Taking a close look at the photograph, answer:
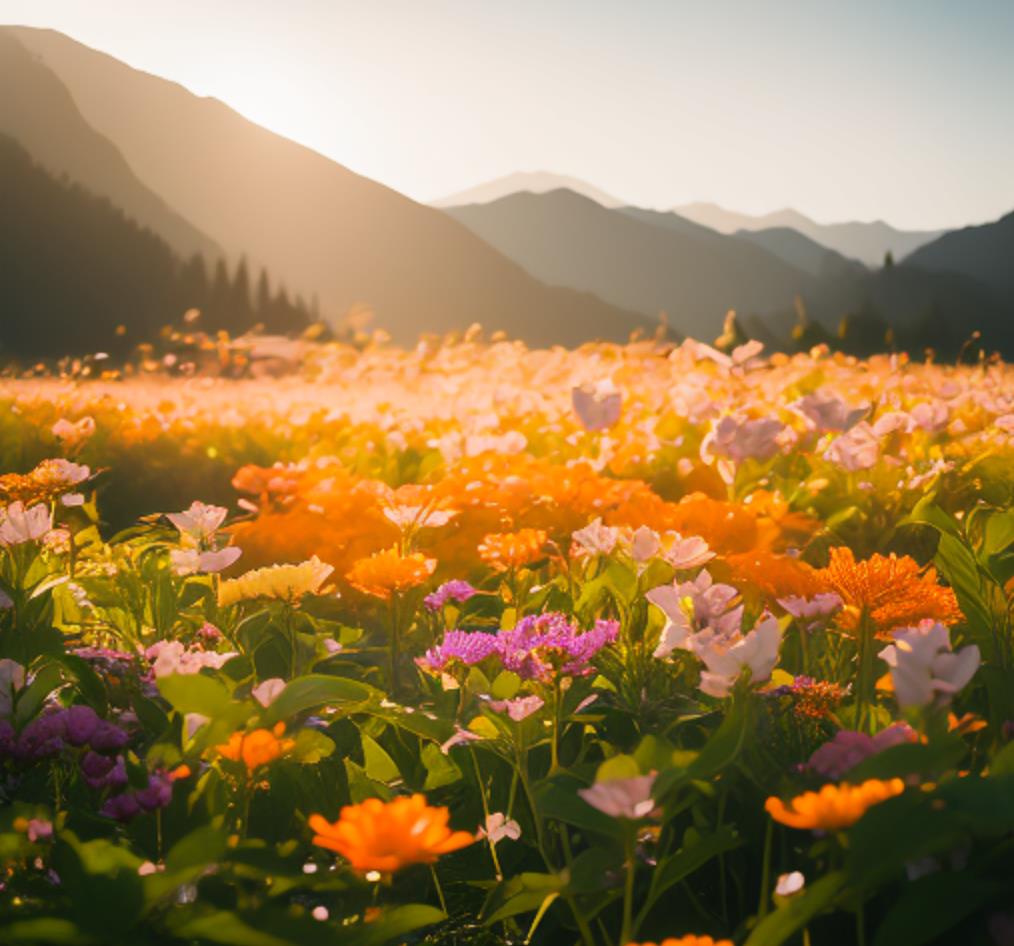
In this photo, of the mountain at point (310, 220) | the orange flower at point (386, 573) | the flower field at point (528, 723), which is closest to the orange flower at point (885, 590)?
the flower field at point (528, 723)

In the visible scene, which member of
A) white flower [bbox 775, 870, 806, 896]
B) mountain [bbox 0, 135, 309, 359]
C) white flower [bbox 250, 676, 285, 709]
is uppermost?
mountain [bbox 0, 135, 309, 359]

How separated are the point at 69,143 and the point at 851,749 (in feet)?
334

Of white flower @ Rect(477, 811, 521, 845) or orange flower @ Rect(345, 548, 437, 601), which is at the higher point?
orange flower @ Rect(345, 548, 437, 601)

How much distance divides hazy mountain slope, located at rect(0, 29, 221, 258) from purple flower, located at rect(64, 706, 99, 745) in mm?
82521

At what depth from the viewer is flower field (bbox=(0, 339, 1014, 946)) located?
97 centimetres

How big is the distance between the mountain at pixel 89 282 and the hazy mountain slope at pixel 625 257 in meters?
63.4

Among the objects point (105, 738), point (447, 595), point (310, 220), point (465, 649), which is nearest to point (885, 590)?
point (465, 649)

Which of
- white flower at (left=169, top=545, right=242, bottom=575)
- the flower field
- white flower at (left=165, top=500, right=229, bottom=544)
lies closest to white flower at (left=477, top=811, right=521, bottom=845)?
the flower field

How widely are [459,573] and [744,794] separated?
5.29 ft

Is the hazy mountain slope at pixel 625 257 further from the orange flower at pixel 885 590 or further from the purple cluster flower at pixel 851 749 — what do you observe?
the purple cluster flower at pixel 851 749

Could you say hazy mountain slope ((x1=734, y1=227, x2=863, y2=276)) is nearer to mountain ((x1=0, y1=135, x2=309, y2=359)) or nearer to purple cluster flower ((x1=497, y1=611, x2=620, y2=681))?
Result: mountain ((x1=0, y1=135, x2=309, y2=359))

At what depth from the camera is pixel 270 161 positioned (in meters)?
76.4

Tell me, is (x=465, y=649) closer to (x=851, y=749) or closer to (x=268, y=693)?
(x=268, y=693)

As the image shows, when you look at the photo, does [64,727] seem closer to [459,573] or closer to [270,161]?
[459,573]
